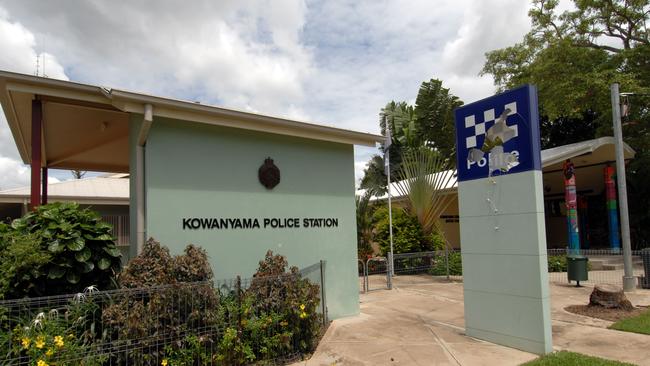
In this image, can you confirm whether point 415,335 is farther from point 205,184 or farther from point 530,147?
point 205,184

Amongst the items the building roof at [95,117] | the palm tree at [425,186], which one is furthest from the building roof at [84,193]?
the palm tree at [425,186]

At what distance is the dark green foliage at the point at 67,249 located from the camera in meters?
5.24

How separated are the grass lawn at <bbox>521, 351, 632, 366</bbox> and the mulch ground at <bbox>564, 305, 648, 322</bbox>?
294 cm

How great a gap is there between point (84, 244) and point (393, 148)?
61.8ft

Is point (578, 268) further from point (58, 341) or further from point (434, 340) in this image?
point (58, 341)

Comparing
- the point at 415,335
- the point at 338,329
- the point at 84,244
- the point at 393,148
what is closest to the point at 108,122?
the point at 84,244

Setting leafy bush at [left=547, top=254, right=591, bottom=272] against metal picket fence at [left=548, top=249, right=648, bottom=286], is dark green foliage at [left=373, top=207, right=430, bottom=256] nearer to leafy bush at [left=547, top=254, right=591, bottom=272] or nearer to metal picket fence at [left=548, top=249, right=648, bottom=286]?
leafy bush at [left=547, top=254, right=591, bottom=272]

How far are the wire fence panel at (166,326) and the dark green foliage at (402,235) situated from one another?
1035 cm

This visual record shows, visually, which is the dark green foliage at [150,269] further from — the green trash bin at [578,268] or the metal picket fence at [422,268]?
the green trash bin at [578,268]

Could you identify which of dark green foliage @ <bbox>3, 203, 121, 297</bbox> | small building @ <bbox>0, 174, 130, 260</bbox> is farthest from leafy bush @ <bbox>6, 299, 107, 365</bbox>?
small building @ <bbox>0, 174, 130, 260</bbox>

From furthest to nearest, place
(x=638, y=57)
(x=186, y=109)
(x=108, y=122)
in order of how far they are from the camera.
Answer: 1. (x=638, y=57)
2. (x=108, y=122)
3. (x=186, y=109)

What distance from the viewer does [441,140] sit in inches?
915

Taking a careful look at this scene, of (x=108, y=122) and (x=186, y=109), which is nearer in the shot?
(x=186, y=109)

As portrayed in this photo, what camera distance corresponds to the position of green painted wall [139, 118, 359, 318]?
6.64m
